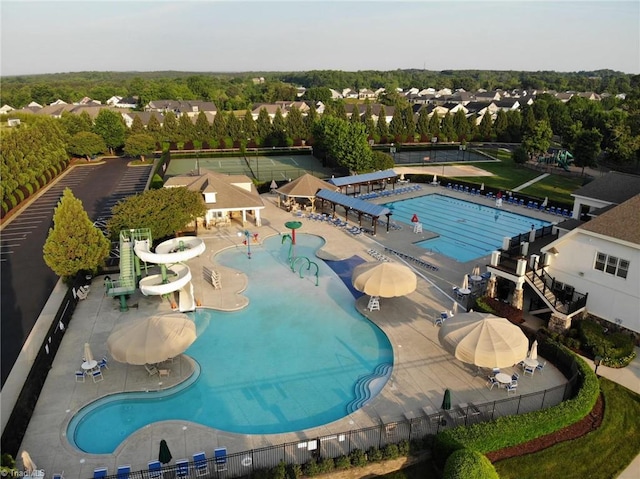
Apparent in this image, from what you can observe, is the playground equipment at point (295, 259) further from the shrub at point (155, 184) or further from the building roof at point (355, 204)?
the shrub at point (155, 184)

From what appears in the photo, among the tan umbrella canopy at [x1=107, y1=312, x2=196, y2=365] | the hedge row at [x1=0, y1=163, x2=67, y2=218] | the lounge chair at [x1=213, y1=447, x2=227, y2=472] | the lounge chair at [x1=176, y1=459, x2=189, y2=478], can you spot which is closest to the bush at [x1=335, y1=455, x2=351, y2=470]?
the lounge chair at [x1=213, y1=447, x2=227, y2=472]

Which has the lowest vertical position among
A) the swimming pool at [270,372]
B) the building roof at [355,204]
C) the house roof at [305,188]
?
the swimming pool at [270,372]

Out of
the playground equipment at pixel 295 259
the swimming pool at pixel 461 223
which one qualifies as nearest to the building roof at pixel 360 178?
the swimming pool at pixel 461 223

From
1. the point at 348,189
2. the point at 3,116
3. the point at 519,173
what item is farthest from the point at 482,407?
the point at 3,116

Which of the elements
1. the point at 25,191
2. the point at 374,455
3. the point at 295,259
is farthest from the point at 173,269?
the point at 25,191

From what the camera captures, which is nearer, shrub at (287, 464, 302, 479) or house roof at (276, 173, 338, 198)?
shrub at (287, 464, 302, 479)

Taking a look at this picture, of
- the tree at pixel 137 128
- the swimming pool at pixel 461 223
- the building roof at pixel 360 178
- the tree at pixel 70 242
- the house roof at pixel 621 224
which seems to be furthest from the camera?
the tree at pixel 137 128

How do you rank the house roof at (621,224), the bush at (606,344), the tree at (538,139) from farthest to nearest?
the tree at (538,139) → the house roof at (621,224) → the bush at (606,344)

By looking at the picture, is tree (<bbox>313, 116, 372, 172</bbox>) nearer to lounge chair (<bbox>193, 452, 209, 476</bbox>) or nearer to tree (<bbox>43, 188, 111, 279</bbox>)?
tree (<bbox>43, 188, 111, 279</bbox>)
